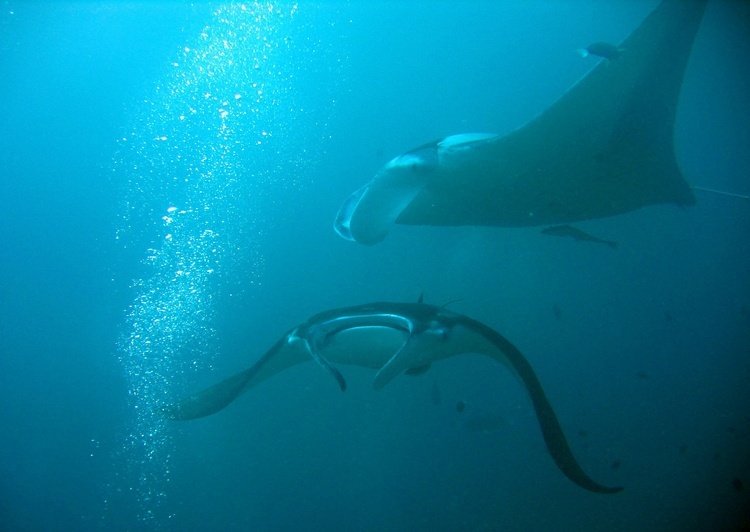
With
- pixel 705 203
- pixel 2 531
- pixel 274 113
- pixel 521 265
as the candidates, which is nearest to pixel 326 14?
pixel 274 113

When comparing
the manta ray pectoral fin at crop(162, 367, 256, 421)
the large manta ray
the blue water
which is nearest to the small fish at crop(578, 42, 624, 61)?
the large manta ray

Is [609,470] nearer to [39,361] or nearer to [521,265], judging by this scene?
[521,265]

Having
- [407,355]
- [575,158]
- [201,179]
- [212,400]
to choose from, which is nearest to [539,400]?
[407,355]

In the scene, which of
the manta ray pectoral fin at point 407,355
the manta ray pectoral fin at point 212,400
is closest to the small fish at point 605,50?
the manta ray pectoral fin at point 407,355

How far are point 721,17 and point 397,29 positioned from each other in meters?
4.39

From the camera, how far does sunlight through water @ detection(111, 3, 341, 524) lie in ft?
20.7

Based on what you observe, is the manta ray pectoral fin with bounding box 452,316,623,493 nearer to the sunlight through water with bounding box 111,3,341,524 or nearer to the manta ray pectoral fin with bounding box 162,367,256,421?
the manta ray pectoral fin with bounding box 162,367,256,421

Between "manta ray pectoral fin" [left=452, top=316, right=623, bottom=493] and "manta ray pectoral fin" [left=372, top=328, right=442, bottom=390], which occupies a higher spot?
"manta ray pectoral fin" [left=372, top=328, right=442, bottom=390]

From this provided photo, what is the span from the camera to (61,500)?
649 cm

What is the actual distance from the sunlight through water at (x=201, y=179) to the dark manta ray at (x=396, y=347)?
3683mm

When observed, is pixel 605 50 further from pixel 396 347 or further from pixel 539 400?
pixel 396 347

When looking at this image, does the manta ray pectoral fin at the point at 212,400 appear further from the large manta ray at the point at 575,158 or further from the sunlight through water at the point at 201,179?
the sunlight through water at the point at 201,179

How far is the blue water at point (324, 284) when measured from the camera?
16.4ft

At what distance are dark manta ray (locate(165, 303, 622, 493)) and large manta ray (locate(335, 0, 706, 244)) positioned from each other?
64cm
